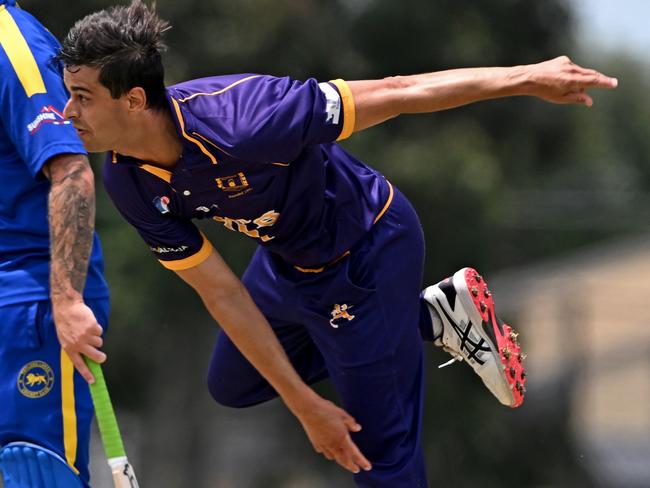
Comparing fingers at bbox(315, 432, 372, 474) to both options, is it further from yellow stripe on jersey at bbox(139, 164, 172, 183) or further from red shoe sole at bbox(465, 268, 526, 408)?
yellow stripe on jersey at bbox(139, 164, 172, 183)

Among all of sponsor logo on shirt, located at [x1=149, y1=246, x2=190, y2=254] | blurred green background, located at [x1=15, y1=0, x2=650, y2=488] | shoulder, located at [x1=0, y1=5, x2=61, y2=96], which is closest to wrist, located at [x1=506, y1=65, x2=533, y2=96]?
sponsor logo on shirt, located at [x1=149, y1=246, x2=190, y2=254]

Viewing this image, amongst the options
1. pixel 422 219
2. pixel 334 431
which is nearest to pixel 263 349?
pixel 334 431

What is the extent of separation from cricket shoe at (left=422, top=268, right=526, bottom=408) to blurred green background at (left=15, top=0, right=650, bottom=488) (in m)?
5.26

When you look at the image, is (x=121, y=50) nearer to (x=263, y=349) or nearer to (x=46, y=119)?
(x=46, y=119)

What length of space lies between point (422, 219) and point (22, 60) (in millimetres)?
6571

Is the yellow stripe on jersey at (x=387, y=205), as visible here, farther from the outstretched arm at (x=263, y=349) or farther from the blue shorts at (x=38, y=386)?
the blue shorts at (x=38, y=386)

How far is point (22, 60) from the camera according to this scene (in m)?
3.73

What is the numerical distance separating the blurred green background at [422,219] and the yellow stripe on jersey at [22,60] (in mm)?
6016

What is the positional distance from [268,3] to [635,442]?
573 centimetres

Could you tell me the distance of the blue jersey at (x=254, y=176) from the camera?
12.2ft

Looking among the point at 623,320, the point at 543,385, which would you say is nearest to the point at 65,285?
the point at 543,385

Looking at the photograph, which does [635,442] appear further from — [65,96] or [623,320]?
[65,96]

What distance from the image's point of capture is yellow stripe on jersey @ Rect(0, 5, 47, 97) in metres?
3.73

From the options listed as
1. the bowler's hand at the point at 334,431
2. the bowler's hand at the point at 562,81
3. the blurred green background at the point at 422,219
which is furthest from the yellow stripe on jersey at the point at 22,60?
the blurred green background at the point at 422,219
